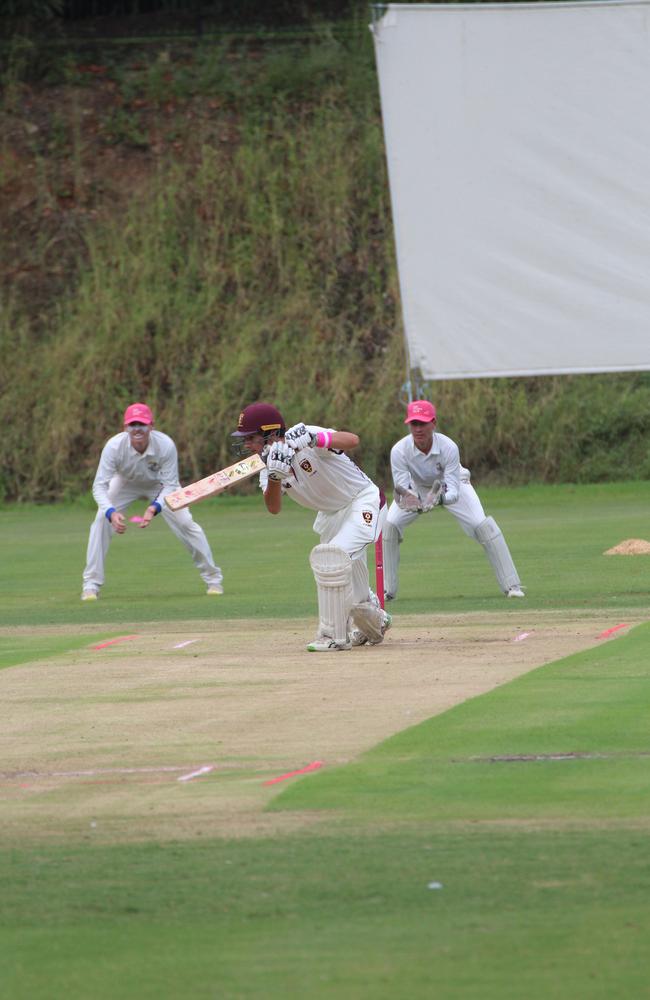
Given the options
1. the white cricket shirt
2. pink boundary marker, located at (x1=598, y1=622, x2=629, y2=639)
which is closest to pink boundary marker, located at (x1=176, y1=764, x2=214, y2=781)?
the white cricket shirt

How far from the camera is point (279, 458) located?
11.1 meters

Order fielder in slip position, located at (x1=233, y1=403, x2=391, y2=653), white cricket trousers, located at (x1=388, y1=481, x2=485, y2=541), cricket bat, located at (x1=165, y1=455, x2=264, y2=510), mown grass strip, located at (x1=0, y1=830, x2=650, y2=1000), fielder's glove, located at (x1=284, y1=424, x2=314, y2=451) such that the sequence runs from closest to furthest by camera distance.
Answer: mown grass strip, located at (x1=0, y1=830, x2=650, y2=1000)
fielder's glove, located at (x1=284, y1=424, x2=314, y2=451)
fielder in slip position, located at (x1=233, y1=403, x2=391, y2=653)
cricket bat, located at (x1=165, y1=455, x2=264, y2=510)
white cricket trousers, located at (x1=388, y1=481, x2=485, y2=541)

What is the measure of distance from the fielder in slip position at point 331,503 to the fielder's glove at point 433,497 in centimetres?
304

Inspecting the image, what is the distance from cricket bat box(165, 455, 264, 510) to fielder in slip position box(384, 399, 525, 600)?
82.7 inches

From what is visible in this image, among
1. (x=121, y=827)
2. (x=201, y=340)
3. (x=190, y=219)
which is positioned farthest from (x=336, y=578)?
(x=190, y=219)

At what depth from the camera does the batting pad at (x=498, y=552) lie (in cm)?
1478

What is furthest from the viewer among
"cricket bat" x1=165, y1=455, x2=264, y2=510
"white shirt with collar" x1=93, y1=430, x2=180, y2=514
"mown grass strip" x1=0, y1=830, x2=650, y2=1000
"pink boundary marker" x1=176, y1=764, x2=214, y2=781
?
"white shirt with collar" x1=93, y1=430, x2=180, y2=514

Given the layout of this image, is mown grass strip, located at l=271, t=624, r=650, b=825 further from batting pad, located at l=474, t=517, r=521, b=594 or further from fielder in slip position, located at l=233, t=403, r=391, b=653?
batting pad, located at l=474, t=517, r=521, b=594

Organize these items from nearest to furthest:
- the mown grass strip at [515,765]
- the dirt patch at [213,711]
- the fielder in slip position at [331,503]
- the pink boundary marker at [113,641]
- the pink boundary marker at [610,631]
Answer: the mown grass strip at [515,765] < the dirt patch at [213,711] < the fielder in slip position at [331,503] < the pink boundary marker at [610,631] < the pink boundary marker at [113,641]

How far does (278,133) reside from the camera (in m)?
39.4

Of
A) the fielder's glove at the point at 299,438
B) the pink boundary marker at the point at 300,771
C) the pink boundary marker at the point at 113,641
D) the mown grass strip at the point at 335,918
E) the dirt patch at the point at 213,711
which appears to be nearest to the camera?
the mown grass strip at the point at 335,918

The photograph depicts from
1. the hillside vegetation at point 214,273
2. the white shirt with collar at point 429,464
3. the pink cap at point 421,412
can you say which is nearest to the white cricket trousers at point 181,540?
the white shirt with collar at point 429,464

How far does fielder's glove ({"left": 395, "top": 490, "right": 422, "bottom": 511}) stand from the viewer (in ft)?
48.4

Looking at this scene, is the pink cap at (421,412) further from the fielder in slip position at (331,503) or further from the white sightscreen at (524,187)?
the fielder in slip position at (331,503)
